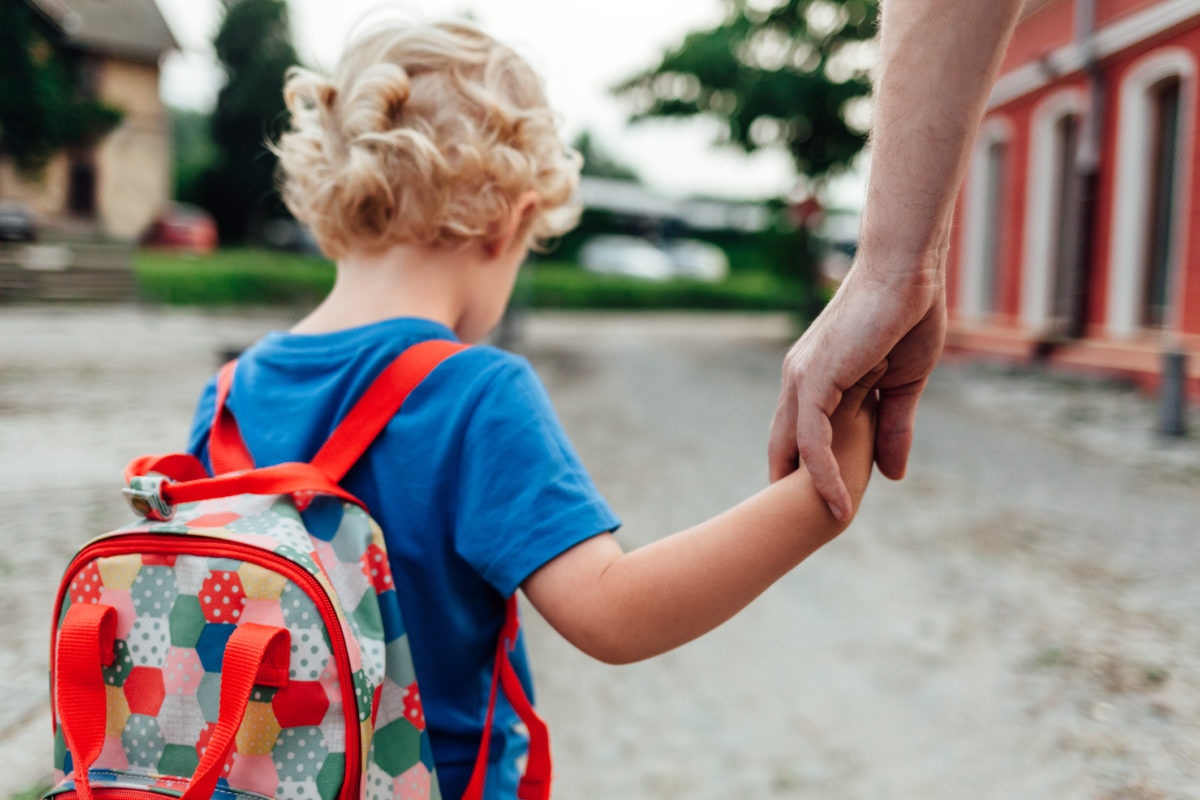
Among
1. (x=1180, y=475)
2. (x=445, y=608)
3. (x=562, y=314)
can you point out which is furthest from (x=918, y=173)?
(x=562, y=314)

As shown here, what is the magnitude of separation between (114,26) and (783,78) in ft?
47.1

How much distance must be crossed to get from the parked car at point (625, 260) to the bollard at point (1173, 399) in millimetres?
22750

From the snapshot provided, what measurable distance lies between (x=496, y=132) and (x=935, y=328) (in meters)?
0.57

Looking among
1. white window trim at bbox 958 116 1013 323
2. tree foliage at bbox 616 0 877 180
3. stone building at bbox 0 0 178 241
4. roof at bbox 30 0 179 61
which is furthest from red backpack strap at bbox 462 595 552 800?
tree foliage at bbox 616 0 877 180

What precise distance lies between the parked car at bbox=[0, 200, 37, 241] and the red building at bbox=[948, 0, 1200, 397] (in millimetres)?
5799

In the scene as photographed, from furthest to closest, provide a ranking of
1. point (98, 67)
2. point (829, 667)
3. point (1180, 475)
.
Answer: point (1180, 475), point (829, 667), point (98, 67)

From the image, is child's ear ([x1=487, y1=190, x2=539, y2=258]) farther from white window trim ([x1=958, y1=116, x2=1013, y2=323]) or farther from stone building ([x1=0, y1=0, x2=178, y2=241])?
white window trim ([x1=958, y1=116, x2=1013, y2=323])

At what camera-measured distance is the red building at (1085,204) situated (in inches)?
314

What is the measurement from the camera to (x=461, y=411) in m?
0.99

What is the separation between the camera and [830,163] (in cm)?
1661

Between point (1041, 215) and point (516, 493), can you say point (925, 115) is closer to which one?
point (516, 493)

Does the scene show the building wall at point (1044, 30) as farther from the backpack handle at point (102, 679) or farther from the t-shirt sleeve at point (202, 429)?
the backpack handle at point (102, 679)

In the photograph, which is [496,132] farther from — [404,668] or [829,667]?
[829,667]

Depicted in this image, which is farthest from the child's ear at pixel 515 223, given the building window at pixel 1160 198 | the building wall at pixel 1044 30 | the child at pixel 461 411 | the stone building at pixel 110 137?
the building wall at pixel 1044 30
